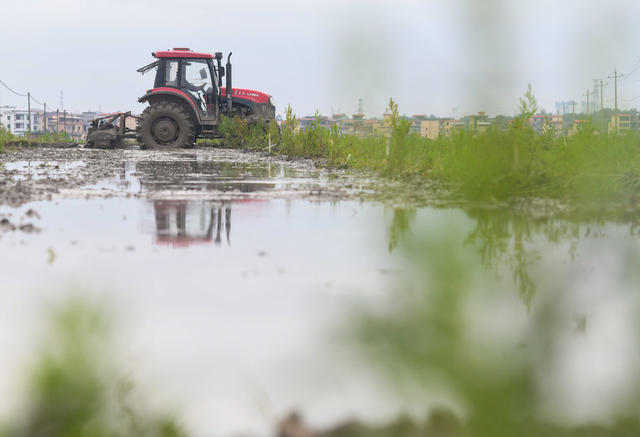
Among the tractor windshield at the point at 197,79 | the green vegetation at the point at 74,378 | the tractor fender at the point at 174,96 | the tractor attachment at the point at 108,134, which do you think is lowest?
the green vegetation at the point at 74,378

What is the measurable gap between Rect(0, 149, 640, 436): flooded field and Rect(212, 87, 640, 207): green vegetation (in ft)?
0.80

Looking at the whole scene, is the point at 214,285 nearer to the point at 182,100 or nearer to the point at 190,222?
the point at 190,222

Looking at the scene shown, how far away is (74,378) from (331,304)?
34 cm

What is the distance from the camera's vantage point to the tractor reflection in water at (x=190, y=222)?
466 centimetres

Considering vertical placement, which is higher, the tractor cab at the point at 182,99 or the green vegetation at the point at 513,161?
the tractor cab at the point at 182,99

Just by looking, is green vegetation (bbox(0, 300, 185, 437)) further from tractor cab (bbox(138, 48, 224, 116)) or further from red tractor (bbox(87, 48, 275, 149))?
tractor cab (bbox(138, 48, 224, 116))

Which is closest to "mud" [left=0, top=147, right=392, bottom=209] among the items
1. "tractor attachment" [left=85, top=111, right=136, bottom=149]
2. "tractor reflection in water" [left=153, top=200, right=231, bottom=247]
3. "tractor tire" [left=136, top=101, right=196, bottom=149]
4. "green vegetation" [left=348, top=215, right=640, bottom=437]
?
"tractor reflection in water" [left=153, top=200, right=231, bottom=247]

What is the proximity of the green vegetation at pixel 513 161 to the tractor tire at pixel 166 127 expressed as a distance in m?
7.41

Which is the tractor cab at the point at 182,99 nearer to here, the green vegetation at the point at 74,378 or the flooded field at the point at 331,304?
the flooded field at the point at 331,304

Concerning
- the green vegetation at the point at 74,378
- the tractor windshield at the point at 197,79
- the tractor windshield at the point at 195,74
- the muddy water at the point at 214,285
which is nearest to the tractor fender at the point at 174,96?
the tractor windshield at the point at 197,79

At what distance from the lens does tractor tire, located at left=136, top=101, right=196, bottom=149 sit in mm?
22062

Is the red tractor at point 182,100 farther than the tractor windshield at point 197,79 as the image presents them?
No

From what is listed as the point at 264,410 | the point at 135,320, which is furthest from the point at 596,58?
the point at 135,320

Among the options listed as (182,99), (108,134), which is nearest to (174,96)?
(182,99)
